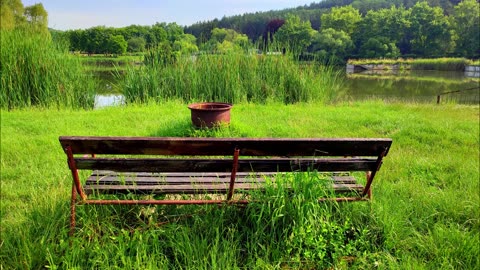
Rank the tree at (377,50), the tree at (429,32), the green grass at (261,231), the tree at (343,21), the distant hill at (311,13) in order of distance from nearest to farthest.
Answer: the green grass at (261,231) < the tree at (377,50) < the tree at (429,32) < the tree at (343,21) < the distant hill at (311,13)

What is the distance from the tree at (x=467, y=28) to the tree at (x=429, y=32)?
167 centimetres

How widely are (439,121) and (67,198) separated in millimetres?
6981

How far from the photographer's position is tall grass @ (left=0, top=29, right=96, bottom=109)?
925 cm

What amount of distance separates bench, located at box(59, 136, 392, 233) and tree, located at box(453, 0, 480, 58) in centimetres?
7557

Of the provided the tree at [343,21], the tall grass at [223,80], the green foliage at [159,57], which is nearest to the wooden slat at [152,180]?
the tall grass at [223,80]

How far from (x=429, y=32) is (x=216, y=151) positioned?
84.8 metres

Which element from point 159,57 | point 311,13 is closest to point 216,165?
point 159,57

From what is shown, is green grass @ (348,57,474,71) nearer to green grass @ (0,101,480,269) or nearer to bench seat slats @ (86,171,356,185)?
green grass @ (0,101,480,269)

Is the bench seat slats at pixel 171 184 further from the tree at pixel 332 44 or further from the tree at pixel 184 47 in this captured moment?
the tree at pixel 332 44

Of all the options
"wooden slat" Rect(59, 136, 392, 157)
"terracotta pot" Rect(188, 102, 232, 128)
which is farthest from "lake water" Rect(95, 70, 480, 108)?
"wooden slat" Rect(59, 136, 392, 157)

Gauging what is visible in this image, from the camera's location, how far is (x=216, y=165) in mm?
2395

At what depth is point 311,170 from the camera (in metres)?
2.55

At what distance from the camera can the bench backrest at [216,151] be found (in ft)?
7.09

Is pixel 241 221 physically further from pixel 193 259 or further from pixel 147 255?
pixel 147 255
